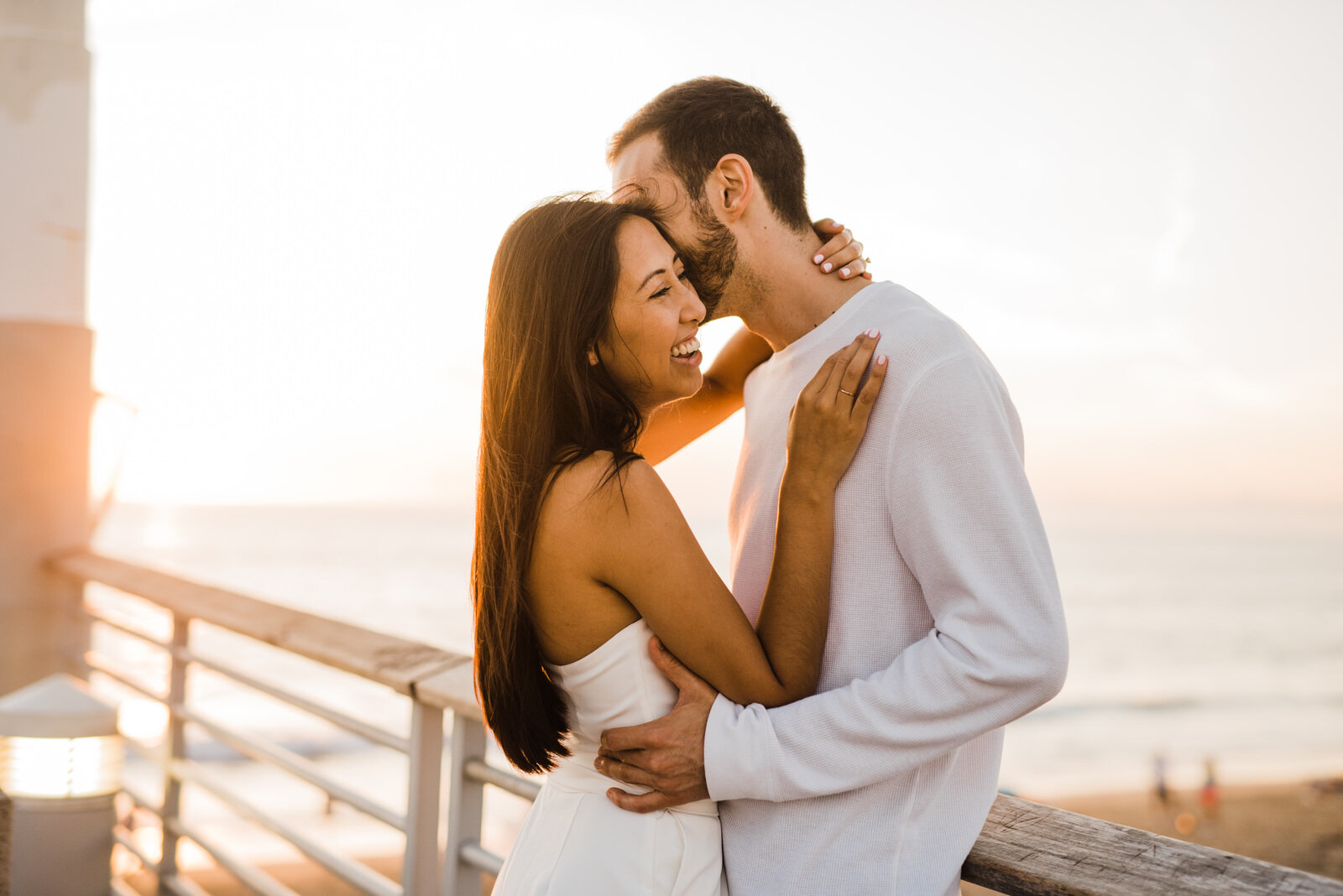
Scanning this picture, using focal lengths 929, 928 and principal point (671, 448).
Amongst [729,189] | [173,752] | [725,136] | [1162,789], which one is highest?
[725,136]

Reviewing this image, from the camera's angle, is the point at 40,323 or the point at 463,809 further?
the point at 40,323

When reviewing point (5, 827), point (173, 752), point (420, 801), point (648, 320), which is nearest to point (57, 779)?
point (173, 752)

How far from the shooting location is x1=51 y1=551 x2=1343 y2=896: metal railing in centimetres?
104

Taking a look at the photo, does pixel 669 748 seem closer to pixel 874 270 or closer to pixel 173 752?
pixel 874 270

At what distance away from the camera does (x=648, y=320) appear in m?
1.63

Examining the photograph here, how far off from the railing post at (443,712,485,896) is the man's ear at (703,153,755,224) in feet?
3.92

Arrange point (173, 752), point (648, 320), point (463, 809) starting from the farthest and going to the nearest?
point (173, 752), point (463, 809), point (648, 320)

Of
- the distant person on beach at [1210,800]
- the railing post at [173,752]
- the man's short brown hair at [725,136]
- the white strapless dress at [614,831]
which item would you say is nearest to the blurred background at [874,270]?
the man's short brown hair at [725,136]

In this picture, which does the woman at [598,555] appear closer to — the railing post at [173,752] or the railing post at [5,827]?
the railing post at [5,827]

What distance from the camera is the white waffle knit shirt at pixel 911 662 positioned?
1200 mm

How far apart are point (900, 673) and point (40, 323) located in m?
3.69

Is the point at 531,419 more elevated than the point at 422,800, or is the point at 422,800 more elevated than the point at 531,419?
the point at 531,419

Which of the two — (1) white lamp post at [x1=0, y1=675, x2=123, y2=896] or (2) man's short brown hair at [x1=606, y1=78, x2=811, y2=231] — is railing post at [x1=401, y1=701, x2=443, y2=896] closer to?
(1) white lamp post at [x1=0, y1=675, x2=123, y2=896]

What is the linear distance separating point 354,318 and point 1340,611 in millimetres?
40832
